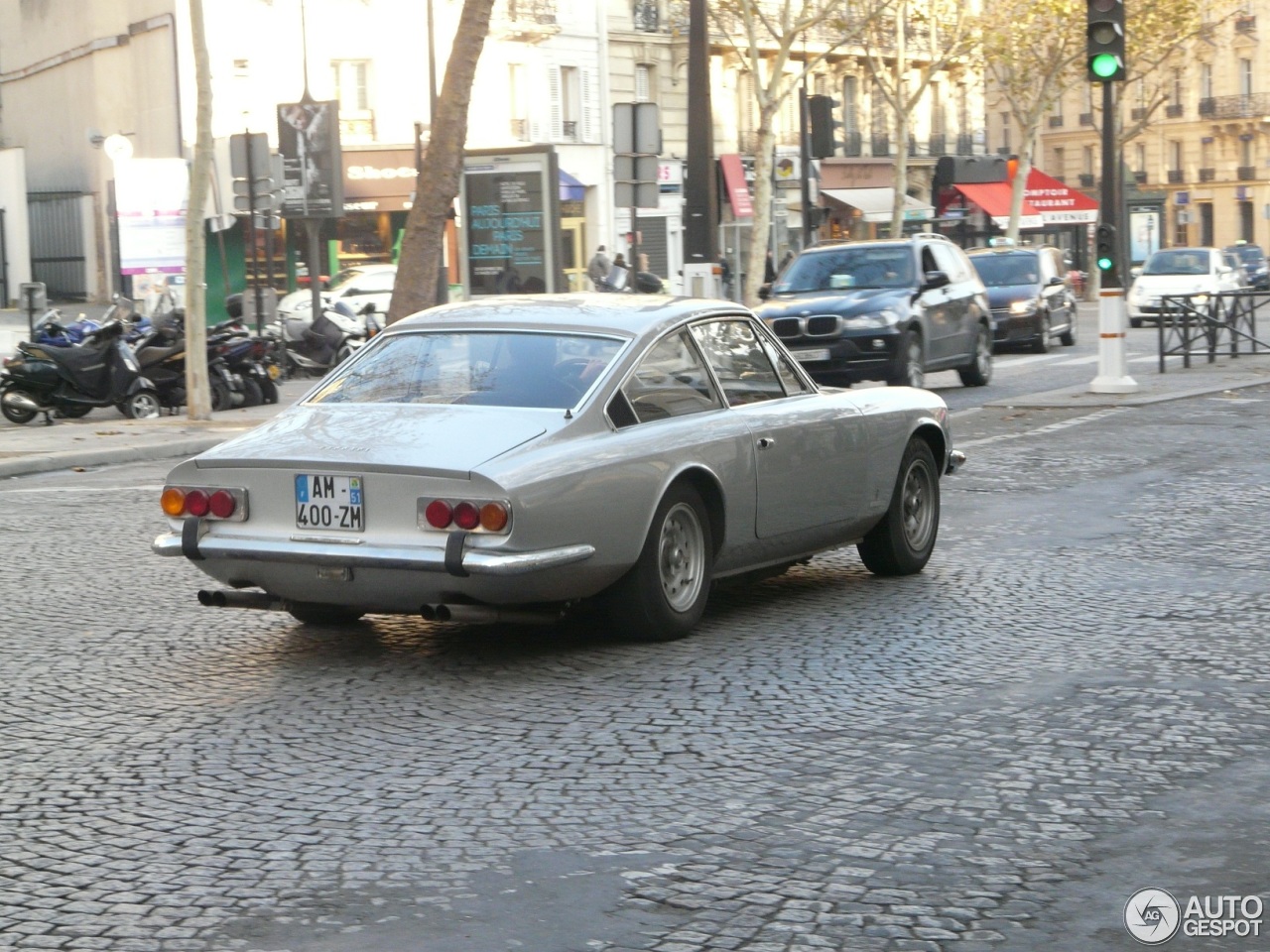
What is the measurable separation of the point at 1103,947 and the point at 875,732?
80.7 inches

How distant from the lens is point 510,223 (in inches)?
1065

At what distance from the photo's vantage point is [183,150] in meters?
42.8

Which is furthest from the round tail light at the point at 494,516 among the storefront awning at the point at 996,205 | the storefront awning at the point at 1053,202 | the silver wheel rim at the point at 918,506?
the storefront awning at the point at 1053,202

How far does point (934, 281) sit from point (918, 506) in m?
12.0

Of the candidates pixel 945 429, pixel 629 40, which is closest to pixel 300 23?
pixel 629 40

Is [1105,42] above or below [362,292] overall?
above

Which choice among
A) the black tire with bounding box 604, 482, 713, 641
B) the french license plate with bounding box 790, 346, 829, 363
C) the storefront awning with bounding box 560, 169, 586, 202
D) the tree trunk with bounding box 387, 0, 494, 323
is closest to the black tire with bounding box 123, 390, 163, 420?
the tree trunk with bounding box 387, 0, 494, 323

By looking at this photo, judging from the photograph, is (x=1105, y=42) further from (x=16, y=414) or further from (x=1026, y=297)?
(x=16, y=414)

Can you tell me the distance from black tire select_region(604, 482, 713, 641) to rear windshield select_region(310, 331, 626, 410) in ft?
1.95

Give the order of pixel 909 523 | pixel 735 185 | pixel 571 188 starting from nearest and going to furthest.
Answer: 1. pixel 909 523
2. pixel 571 188
3. pixel 735 185

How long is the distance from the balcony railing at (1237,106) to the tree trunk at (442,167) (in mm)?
72994

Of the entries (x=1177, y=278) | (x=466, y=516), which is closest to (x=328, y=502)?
(x=466, y=516)

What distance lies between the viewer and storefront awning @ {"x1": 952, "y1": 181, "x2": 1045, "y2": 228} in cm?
6688

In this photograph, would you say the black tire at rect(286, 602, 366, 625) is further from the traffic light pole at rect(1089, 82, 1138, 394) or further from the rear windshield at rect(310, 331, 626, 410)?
the traffic light pole at rect(1089, 82, 1138, 394)
